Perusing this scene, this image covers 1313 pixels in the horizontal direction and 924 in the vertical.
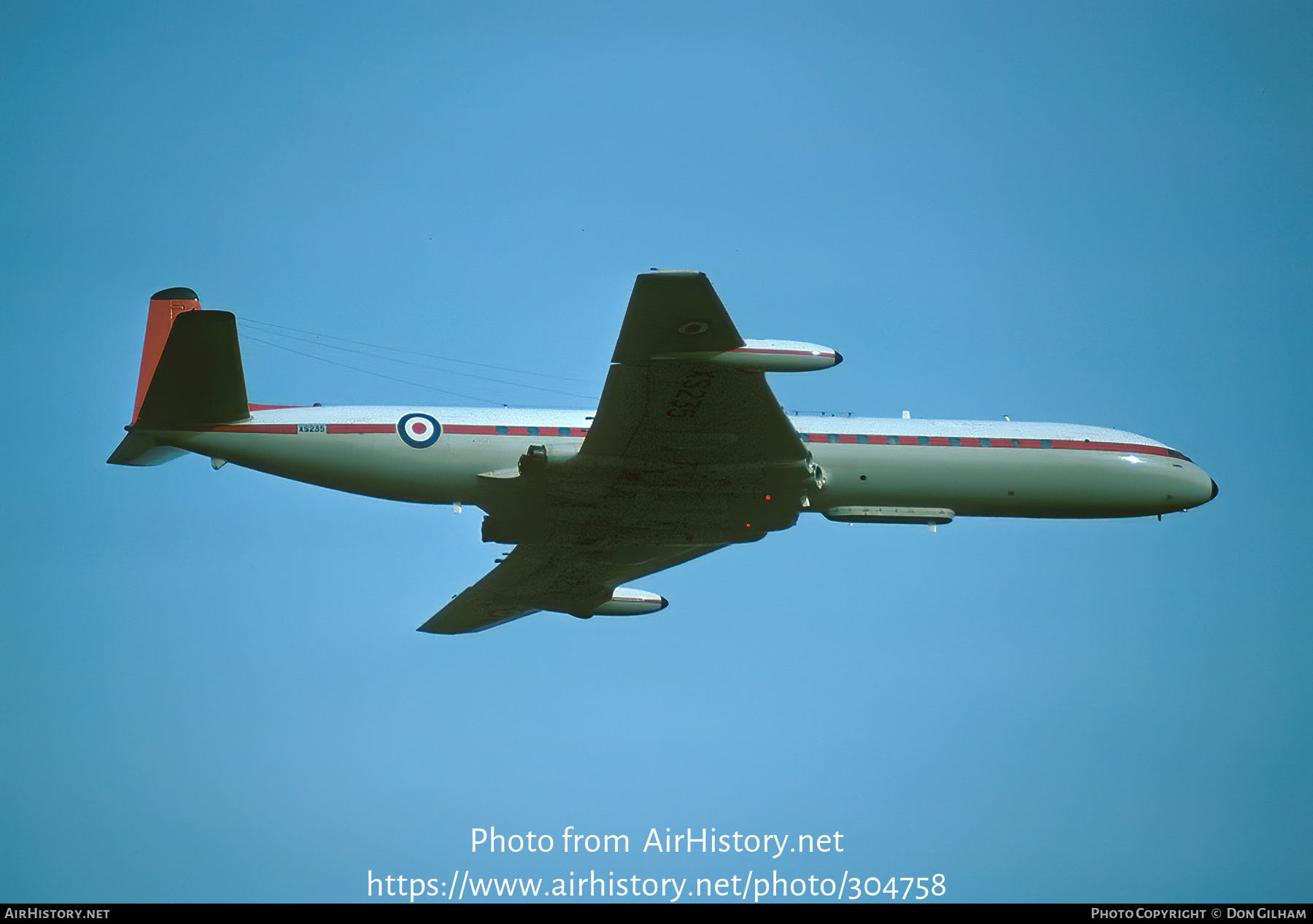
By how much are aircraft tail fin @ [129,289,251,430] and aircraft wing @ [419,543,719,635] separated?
821cm

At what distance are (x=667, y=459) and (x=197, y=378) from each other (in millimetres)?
9533

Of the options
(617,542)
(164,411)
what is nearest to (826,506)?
(617,542)

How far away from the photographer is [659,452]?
72.6 feet

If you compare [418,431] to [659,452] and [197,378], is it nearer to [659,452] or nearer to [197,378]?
[197,378]

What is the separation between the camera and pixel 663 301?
62.1ft

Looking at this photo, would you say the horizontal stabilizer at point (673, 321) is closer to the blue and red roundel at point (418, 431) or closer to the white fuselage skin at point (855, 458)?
the white fuselage skin at point (855, 458)

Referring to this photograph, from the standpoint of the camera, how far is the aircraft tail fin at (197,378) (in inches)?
853

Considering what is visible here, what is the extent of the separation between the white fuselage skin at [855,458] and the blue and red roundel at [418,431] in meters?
0.11

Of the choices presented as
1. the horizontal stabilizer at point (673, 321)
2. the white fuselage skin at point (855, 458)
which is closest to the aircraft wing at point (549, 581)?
the white fuselage skin at point (855, 458)

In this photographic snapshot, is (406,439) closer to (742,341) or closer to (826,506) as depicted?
(742,341)

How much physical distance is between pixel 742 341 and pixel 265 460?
1046 cm

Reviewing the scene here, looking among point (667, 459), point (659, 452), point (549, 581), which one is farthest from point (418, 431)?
point (549, 581)

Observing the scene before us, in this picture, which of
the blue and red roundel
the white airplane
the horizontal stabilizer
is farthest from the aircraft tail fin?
the horizontal stabilizer

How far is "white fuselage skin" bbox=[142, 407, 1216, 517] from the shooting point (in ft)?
76.3
